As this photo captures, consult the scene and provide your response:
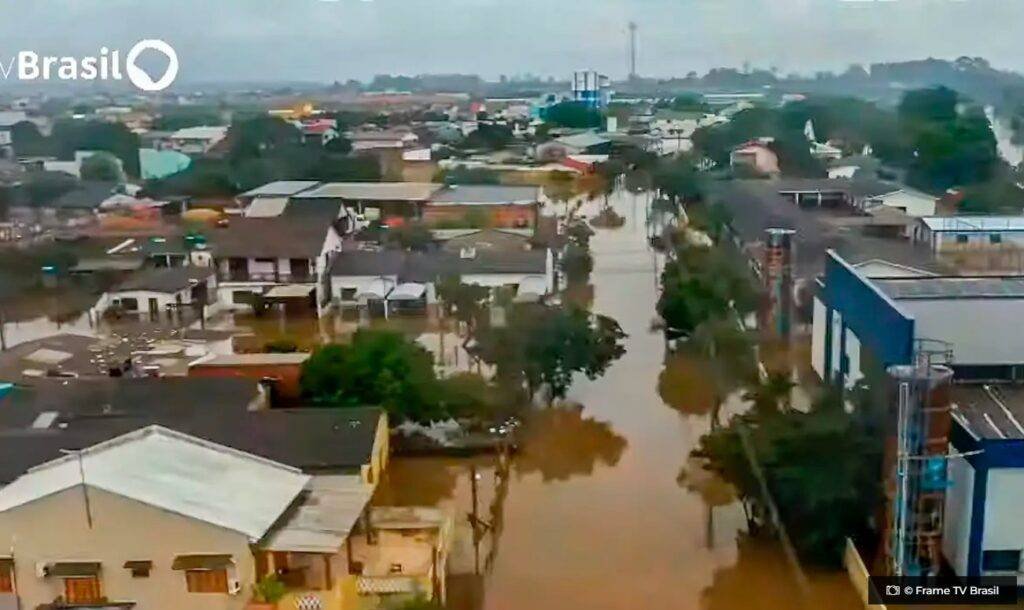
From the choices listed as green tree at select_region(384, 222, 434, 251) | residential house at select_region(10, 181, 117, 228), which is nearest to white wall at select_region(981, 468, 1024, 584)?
green tree at select_region(384, 222, 434, 251)

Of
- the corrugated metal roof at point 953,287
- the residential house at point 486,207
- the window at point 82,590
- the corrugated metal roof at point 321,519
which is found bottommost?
the window at point 82,590

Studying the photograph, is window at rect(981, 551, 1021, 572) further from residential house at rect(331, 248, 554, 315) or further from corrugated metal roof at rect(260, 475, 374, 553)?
residential house at rect(331, 248, 554, 315)

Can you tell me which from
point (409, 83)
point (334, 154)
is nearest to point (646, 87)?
point (409, 83)

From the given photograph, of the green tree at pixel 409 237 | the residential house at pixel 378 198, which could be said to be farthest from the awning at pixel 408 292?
the residential house at pixel 378 198

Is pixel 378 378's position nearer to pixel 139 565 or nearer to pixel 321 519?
pixel 321 519

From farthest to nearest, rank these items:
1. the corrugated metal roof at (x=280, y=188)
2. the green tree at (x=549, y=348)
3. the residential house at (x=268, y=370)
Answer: the corrugated metal roof at (x=280, y=188), the green tree at (x=549, y=348), the residential house at (x=268, y=370)

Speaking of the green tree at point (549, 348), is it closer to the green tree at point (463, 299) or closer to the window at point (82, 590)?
the green tree at point (463, 299)

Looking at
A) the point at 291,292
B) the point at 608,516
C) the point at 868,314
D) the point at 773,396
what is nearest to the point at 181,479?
the point at 608,516
